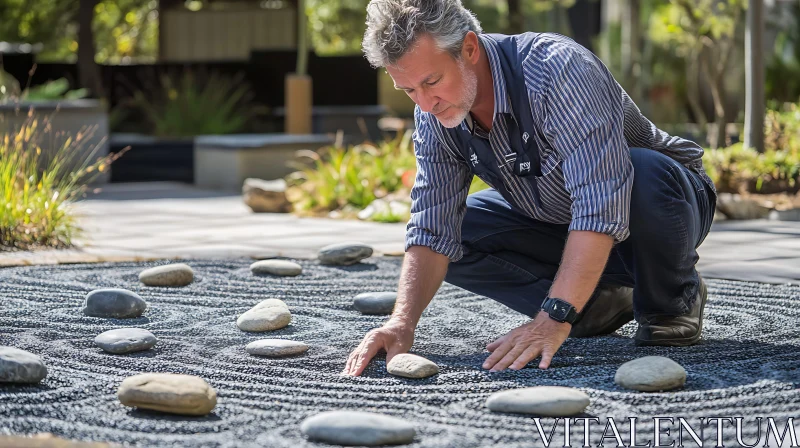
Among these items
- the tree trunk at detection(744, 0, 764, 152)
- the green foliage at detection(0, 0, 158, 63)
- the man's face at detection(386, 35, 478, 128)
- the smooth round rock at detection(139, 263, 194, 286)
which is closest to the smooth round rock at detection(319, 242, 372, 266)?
the smooth round rock at detection(139, 263, 194, 286)

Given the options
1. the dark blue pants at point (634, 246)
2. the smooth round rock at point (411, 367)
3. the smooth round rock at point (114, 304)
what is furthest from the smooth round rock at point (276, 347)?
the smooth round rock at point (114, 304)

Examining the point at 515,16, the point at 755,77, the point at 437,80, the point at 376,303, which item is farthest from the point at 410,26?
the point at 515,16

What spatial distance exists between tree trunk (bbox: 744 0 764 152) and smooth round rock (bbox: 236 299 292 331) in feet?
15.8

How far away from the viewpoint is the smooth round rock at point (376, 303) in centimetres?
334

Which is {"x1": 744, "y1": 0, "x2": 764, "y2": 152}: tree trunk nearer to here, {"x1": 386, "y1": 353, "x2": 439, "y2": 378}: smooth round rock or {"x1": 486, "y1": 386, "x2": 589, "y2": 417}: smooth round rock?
{"x1": 386, "y1": 353, "x2": 439, "y2": 378}: smooth round rock

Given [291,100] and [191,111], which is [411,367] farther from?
[191,111]

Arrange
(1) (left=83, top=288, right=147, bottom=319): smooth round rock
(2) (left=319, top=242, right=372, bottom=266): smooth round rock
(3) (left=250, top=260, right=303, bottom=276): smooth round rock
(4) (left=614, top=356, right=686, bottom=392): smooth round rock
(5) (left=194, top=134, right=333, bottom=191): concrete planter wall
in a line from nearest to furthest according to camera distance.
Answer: (4) (left=614, top=356, right=686, bottom=392): smooth round rock, (1) (left=83, top=288, right=147, bottom=319): smooth round rock, (3) (left=250, top=260, right=303, bottom=276): smooth round rock, (2) (left=319, top=242, right=372, bottom=266): smooth round rock, (5) (left=194, top=134, right=333, bottom=191): concrete planter wall

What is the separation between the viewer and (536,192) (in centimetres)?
274

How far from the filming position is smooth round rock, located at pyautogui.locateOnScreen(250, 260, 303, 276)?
4.11m

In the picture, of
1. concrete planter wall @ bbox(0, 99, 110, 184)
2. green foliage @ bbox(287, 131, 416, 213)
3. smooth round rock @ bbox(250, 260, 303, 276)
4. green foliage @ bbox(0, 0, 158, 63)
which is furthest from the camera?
green foliage @ bbox(0, 0, 158, 63)

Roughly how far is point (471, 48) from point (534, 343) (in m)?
0.70

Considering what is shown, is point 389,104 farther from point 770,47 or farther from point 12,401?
point 12,401

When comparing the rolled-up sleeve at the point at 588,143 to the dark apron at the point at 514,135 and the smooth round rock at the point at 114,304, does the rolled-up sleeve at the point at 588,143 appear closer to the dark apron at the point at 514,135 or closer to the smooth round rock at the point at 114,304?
the dark apron at the point at 514,135

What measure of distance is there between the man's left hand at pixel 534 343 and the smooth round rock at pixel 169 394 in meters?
0.69
